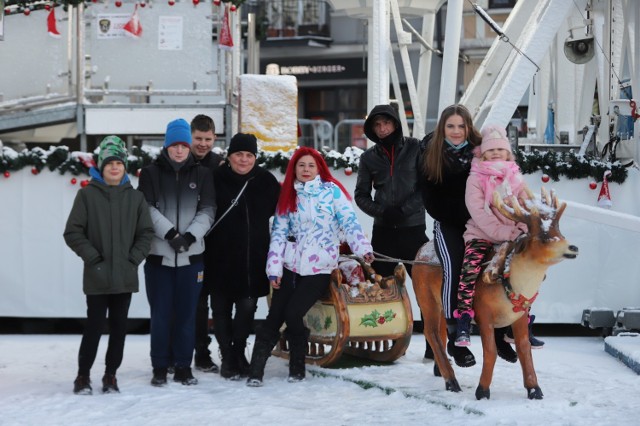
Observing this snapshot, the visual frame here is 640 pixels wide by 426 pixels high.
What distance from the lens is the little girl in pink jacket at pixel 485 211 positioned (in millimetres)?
6980

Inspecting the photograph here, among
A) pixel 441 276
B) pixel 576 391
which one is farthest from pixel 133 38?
pixel 576 391

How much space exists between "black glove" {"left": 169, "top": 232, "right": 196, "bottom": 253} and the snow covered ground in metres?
0.92

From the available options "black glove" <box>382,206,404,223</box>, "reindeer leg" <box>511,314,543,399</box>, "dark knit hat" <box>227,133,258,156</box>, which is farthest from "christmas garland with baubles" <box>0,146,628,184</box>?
"reindeer leg" <box>511,314,543,399</box>

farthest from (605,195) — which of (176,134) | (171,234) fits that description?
(171,234)

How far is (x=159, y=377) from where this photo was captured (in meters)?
7.92

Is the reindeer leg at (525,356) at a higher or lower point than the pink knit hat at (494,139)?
lower

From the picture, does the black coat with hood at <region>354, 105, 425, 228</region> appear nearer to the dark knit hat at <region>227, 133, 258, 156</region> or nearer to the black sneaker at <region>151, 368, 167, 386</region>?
the dark knit hat at <region>227, 133, 258, 156</region>

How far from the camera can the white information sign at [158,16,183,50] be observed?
1319 centimetres

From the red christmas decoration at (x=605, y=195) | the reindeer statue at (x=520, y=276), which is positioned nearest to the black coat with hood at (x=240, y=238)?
the reindeer statue at (x=520, y=276)

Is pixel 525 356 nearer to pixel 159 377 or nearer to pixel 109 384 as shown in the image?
pixel 159 377

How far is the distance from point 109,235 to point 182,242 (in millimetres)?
480

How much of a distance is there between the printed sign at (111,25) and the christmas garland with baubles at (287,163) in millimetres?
2588

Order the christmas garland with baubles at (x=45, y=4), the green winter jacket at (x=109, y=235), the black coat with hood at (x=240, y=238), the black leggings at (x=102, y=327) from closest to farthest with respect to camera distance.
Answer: the green winter jacket at (x=109, y=235), the black leggings at (x=102, y=327), the black coat with hood at (x=240, y=238), the christmas garland with baubles at (x=45, y=4)

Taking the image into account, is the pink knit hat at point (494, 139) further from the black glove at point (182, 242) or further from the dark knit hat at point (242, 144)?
the black glove at point (182, 242)
